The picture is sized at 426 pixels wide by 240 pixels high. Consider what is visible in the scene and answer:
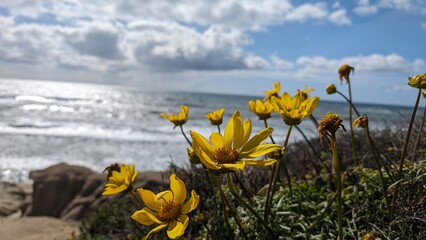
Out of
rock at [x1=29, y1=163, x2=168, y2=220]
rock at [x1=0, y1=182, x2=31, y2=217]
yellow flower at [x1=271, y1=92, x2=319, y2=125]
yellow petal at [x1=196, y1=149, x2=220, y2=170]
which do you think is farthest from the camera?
rock at [x1=0, y1=182, x2=31, y2=217]

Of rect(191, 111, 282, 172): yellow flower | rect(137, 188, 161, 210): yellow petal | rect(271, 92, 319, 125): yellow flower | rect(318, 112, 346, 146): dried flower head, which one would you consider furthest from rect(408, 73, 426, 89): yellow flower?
rect(137, 188, 161, 210): yellow petal

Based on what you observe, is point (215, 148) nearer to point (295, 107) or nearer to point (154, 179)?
point (295, 107)

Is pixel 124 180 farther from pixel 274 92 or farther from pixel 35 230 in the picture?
pixel 35 230

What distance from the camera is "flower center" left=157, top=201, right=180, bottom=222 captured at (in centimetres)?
143

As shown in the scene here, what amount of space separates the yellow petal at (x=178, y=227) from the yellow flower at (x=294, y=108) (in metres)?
0.63

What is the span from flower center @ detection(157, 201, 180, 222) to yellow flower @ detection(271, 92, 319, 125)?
2.01 feet

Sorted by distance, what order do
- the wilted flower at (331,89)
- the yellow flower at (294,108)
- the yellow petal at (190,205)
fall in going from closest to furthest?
the yellow petal at (190,205), the yellow flower at (294,108), the wilted flower at (331,89)

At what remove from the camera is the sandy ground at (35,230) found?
162 inches

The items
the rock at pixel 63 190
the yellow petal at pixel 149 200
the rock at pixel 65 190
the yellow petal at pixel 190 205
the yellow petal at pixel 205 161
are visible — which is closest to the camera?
the yellow petal at pixel 205 161

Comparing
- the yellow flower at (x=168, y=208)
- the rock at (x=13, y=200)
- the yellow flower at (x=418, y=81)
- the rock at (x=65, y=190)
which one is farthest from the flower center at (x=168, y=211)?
the rock at (x=13, y=200)

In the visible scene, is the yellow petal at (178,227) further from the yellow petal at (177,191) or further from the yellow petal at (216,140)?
the yellow petal at (216,140)

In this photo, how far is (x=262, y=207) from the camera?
2.29 meters

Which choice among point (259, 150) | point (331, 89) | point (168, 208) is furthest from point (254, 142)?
point (331, 89)

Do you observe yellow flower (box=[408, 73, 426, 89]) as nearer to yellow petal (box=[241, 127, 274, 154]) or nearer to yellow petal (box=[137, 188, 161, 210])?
yellow petal (box=[241, 127, 274, 154])
